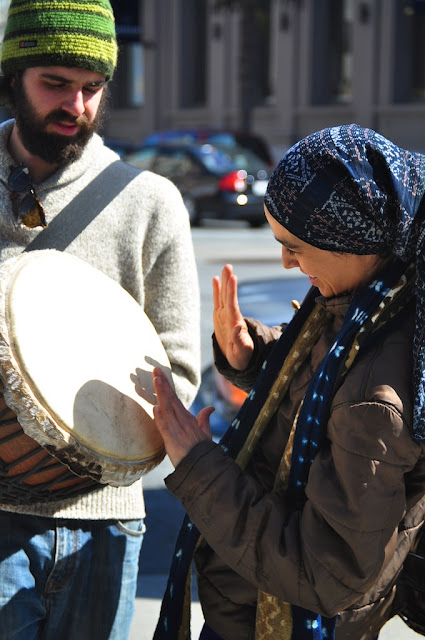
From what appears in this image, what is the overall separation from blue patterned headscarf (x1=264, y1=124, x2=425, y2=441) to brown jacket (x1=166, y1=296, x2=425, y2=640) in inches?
3.0

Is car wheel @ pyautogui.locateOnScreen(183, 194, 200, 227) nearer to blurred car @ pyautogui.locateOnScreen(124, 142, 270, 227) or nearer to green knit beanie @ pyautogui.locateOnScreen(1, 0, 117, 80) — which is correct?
blurred car @ pyautogui.locateOnScreen(124, 142, 270, 227)

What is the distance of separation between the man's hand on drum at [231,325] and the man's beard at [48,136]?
1.60 feet

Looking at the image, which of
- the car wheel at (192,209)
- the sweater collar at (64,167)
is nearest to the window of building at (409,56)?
the car wheel at (192,209)

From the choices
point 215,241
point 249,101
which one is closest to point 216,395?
point 215,241

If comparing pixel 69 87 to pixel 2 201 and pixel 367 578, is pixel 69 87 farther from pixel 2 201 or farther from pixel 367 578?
pixel 367 578

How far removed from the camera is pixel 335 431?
166 centimetres

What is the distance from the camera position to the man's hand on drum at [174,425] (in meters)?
1.82

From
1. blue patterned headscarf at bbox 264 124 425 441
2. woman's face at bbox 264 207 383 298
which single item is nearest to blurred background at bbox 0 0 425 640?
woman's face at bbox 264 207 383 298

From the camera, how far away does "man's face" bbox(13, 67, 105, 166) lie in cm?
230

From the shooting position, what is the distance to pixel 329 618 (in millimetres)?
1854

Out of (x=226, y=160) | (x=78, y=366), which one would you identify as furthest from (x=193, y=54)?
(x=78, y=366)

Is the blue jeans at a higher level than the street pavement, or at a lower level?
higher

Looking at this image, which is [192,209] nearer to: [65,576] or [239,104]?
[239,104]

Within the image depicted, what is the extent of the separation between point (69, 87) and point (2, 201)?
320 mm
